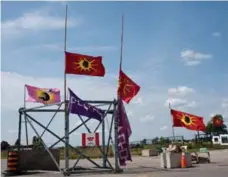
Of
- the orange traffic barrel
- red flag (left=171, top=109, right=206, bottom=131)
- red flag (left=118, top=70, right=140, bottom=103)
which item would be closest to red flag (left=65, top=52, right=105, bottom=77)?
red flag (left=118, top=70, right=140, bottom=103)

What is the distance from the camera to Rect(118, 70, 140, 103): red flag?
22.5 meters

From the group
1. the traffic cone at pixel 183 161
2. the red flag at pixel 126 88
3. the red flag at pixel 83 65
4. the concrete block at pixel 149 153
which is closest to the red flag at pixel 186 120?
the traffic cone at pixel 183 161

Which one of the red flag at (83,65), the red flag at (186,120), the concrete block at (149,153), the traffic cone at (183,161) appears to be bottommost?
the traffic cone at (183,161)

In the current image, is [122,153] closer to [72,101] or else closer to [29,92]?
[72,101]

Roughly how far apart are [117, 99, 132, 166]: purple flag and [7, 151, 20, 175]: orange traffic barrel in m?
5.37

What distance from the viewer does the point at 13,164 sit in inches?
899

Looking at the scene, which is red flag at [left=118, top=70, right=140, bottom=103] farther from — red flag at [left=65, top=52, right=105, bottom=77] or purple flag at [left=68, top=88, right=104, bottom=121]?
purple flag at [left=68, top=88, right=104, bottom=121]

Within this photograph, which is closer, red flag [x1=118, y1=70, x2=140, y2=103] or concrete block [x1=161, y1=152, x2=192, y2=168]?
red flag [x1=118, y1=70, x2=140, y2=103]

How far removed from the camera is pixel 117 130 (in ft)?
72.3

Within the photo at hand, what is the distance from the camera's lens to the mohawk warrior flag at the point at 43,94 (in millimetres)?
26277

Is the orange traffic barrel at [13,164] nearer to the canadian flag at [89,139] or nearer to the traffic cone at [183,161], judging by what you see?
the canadian flag at [89,139]

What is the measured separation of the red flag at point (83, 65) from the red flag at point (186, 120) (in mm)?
6501

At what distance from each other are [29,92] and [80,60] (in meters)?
6.06

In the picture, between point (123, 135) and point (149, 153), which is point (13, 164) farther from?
point (149, 153)
